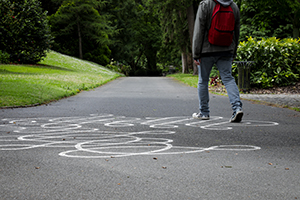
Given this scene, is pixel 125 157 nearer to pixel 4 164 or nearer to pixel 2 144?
pixel 4 164

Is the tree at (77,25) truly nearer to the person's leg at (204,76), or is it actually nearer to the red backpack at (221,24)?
the person's leg at (204,76)

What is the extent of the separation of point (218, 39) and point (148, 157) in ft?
10.4

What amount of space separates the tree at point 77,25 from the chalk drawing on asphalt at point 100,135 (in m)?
33.8

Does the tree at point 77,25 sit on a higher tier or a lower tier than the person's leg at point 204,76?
higher

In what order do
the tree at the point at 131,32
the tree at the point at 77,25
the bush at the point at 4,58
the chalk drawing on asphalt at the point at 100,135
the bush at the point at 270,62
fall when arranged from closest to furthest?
1. the chalk drawing on asphalt at the point at 100,135
2. the bush at the point at 270,62
3. the bush at the point at 4,58
4. the tree at the point at 77,25
5. the tree at the point at 131,32

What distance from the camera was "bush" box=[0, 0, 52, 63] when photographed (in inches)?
938

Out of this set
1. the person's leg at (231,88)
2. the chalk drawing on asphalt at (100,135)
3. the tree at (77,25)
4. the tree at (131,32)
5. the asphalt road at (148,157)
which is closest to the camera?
the asphalt road at (148,157)

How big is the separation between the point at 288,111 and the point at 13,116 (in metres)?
6.35

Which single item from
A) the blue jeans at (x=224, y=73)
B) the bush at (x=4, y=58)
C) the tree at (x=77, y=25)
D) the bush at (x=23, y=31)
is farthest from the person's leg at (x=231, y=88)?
the tree at (x=77, y=25)

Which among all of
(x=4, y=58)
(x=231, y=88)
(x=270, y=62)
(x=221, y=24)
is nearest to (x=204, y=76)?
(x=231, y=88)

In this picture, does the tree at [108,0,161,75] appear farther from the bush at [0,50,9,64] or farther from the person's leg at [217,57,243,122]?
the person's leg at [217,57,243,122]

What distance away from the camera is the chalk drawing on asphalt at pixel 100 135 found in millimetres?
4512

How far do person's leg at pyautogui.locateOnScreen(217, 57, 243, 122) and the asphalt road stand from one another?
0.22m

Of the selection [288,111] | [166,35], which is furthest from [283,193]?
[166,35]
